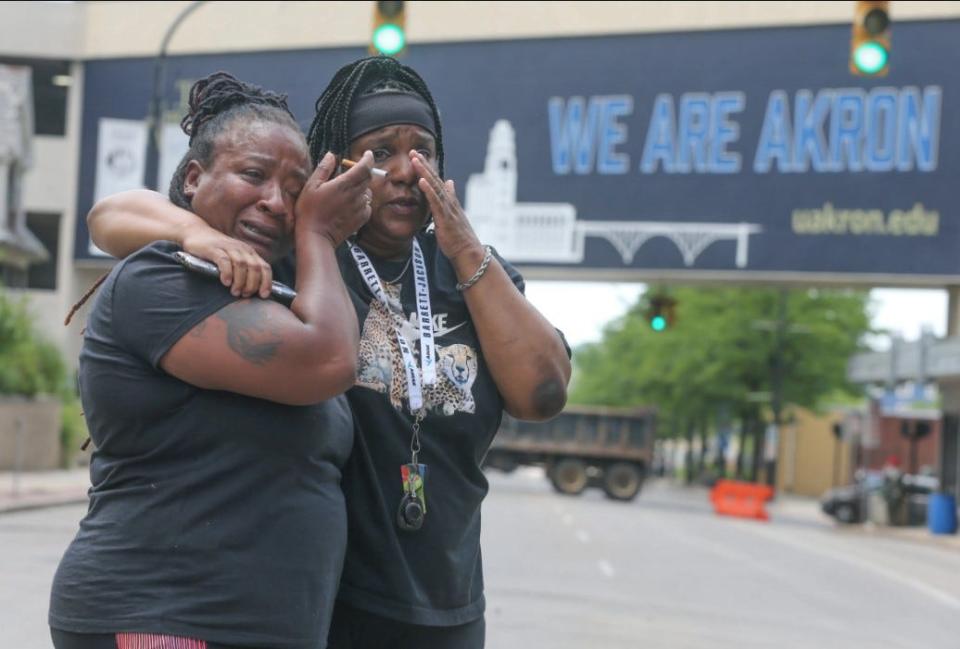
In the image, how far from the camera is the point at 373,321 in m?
3.00

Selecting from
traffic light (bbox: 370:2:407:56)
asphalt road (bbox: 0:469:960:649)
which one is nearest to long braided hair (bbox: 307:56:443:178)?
asphalt road (bbox: 0:469:960:649)

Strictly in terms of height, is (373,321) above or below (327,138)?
below

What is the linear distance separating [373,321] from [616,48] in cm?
2558

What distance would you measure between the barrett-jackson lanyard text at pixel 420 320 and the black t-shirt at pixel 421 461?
2 cm

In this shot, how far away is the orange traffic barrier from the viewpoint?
3438cm

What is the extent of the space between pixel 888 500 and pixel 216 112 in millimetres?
31045

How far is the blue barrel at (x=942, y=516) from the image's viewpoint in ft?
96.5

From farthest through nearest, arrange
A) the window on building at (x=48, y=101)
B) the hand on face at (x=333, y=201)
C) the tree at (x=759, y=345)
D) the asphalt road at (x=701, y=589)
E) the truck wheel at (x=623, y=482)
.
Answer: the tree at (x=759, y=345)
the truck wheel at (x=623, y=482)
the window on building at (x=48, y=101)
the asphalt road at (x=701, y=589)
the hand on face at (x=333, y=201)

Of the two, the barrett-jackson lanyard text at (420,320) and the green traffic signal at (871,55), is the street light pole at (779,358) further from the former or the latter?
the barrett-jackson lanyard text at (420,320)

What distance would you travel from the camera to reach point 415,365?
9.64 feet

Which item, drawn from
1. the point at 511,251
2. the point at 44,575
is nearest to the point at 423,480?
the point at 44,575

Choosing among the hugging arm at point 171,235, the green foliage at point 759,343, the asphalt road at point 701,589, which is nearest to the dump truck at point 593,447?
the green foliage at point 759,343

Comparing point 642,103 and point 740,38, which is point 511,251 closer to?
point 642,103

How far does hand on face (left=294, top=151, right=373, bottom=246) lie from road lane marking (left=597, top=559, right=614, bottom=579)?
1160 centimetres
